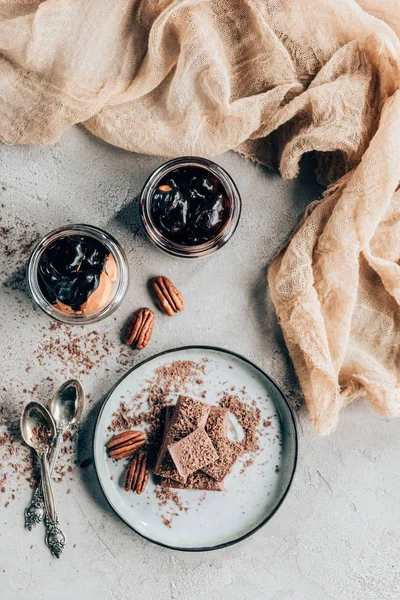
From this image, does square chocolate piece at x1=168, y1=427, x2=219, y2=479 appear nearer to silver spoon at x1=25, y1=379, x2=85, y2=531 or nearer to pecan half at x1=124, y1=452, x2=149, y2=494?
pecan half at x1=124, y1=452, x2=149, y2=494

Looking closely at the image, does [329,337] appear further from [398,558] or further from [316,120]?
[398,558]

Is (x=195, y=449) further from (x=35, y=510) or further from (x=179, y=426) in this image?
(x=35, y=510)

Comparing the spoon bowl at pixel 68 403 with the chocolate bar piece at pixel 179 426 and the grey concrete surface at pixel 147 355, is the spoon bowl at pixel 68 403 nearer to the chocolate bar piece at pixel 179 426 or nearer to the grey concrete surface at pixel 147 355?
the grey concrete surface at pixel 147 355

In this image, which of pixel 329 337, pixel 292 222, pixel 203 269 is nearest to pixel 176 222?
pixel 203 269

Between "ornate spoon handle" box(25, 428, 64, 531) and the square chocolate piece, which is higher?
the square chocolate piece

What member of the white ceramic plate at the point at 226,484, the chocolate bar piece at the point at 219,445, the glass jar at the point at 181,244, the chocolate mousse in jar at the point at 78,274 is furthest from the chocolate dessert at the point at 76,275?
the chocolate bar piece at the point at 219,445

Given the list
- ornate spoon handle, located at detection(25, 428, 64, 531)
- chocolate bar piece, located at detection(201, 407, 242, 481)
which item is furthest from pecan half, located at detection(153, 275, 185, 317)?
ornate spoon handle, located at detection(25, 428, 64, 531)
